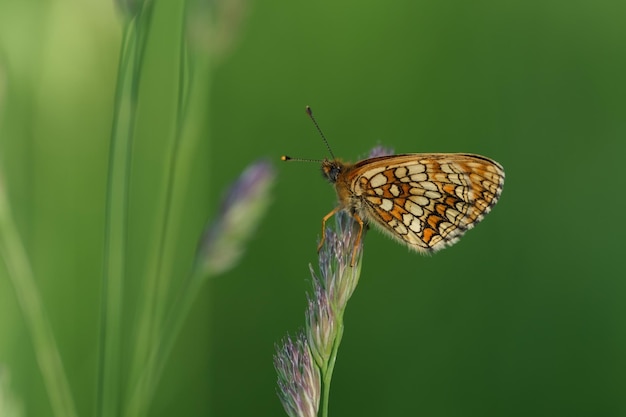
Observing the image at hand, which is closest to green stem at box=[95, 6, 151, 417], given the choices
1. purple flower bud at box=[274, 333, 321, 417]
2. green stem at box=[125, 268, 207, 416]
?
green stem at box=[125, 268, 207, 416]

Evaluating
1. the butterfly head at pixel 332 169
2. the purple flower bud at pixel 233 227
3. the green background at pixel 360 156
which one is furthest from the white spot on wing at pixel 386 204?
the purple flower bud at pixel 233 227

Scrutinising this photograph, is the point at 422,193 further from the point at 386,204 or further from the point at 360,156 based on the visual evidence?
the point at 360,156

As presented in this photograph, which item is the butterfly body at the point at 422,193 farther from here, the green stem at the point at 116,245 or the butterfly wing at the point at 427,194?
the green stem at the point at 116,245

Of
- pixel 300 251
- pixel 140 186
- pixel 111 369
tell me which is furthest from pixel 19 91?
pixel 111 369

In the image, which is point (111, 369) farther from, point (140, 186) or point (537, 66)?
point (537, 66)

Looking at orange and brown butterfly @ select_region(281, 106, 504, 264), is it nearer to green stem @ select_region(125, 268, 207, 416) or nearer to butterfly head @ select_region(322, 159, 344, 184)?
butterfly head @ select_region(322, 159, 344, 184)

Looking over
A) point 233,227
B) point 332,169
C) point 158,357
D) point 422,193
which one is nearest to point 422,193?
point 422,193

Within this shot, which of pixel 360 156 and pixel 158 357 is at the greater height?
pixel 360 156
